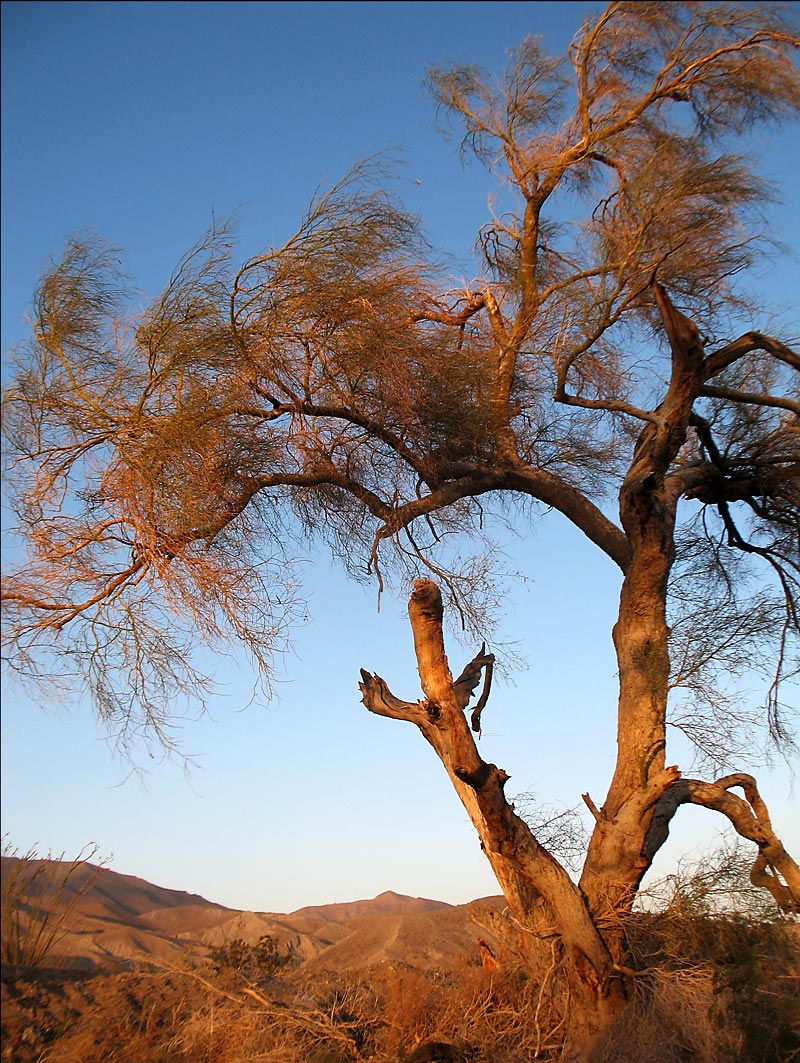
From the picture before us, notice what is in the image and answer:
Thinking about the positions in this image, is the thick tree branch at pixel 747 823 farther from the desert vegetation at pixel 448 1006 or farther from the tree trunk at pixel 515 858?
the tree trunk at pixel 515 858

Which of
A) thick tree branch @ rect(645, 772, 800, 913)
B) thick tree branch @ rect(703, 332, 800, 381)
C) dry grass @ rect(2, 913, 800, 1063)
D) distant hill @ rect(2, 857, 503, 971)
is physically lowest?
dry grass @ rect(2, 913, 800, 1063)

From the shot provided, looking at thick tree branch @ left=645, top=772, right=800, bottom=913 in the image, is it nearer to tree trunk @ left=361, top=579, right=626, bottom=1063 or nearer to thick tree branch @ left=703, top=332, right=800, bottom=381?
tree trunk @ left=361, top=579, right=626, bottom=1063

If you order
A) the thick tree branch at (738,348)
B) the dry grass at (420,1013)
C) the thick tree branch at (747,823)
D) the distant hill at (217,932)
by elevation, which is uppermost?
the thick tree branch at (738,348)

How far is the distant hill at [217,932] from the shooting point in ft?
26.6

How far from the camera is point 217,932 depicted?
33.9ft

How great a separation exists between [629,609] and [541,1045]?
10.3ft

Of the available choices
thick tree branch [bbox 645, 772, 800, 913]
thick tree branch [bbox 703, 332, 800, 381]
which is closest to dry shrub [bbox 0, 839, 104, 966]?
thick tree branch [bbox 645, 772, 800, 913]

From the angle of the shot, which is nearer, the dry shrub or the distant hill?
the dry shrub

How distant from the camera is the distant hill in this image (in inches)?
319

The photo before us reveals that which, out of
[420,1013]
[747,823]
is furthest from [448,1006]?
[747,823]

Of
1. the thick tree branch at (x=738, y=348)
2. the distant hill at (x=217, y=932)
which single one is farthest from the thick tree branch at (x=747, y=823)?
the thick tree branch at (x=738, y=348)

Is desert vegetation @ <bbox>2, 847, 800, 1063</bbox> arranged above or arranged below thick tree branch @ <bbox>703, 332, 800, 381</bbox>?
below

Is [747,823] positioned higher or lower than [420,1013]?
higher

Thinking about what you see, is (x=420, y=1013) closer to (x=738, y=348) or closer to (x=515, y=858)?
(x=515, y=858)
